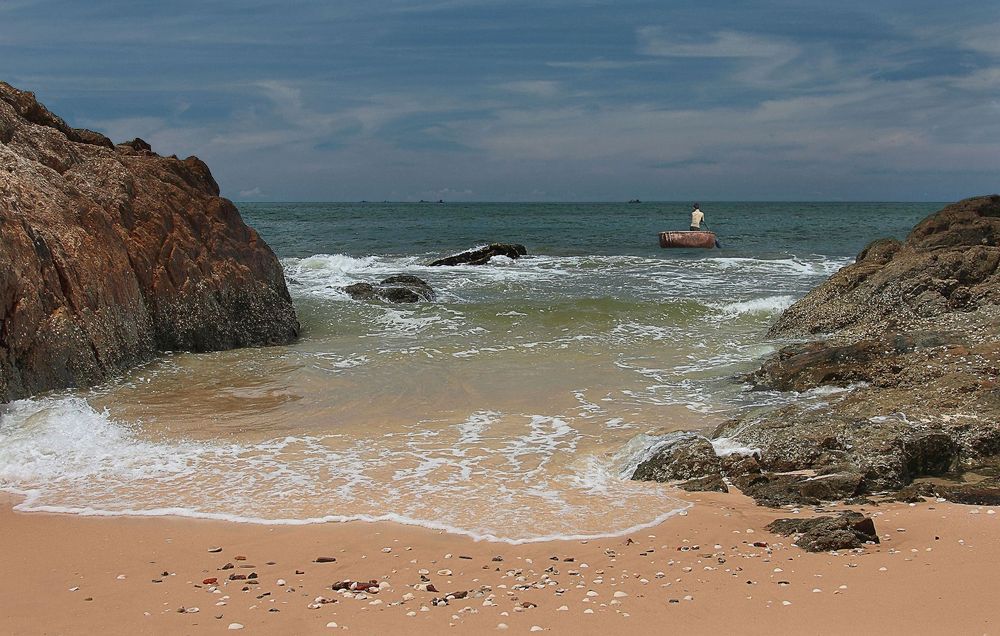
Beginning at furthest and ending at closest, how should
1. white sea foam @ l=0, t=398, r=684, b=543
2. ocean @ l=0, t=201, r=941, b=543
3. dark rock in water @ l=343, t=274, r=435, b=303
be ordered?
dark rock in water @ l=343, t=274, r=435, b=303 < ocean @ l=0, t=201, r=941, b=543 < white sea foam @ l=0, t=398, r=684, b=543

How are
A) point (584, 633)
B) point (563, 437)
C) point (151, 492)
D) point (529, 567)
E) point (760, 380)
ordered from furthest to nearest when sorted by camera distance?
point (760, 380) → point (563, 437) → point (151, 492) → point (529, 567) → point (584, 633)

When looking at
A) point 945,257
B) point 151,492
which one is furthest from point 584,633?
point 945,257

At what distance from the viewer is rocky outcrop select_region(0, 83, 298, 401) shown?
356 inches

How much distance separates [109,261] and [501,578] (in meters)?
7.80

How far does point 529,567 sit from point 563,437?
3.14 metres

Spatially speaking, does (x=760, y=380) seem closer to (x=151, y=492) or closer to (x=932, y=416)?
(x=932, y=416)

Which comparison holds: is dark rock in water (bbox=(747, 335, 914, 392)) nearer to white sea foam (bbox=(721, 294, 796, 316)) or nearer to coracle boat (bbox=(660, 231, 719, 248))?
white sea foam (bbox=(721, 294, 796, 316))

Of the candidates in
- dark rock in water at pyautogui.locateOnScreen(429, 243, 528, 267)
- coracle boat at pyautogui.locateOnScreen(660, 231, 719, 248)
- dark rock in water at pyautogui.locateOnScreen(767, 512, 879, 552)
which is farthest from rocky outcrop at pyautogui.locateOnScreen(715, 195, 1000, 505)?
coracle boat at pyautogui.locateOnScreen(660, 231, 719, 248)

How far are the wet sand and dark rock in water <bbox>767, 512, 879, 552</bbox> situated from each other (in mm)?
99

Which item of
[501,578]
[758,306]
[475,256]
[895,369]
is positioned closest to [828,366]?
[895,369]

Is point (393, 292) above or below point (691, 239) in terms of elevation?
below

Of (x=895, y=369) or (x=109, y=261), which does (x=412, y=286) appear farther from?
(x=895, y=369)

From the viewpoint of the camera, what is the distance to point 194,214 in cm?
1238

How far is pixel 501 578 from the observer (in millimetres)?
4707
